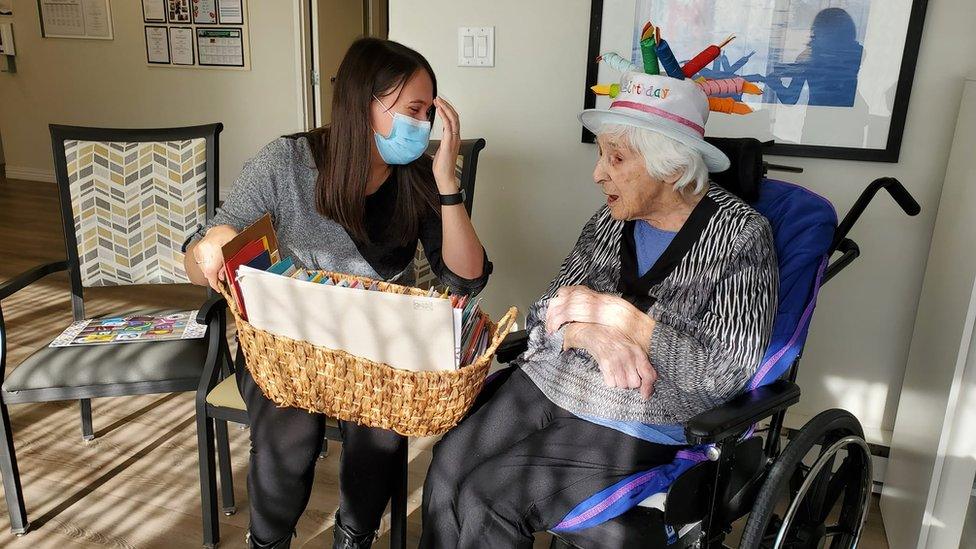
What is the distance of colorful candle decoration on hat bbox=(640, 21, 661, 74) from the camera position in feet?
4.61

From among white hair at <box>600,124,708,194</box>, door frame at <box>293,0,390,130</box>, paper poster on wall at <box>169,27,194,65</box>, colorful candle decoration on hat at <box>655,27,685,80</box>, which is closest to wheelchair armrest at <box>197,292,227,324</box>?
white hair at <box>600,124,708,194</box>

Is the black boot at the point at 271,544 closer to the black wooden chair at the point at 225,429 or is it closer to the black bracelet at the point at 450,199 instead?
the black wooden chair at the point at 225,429

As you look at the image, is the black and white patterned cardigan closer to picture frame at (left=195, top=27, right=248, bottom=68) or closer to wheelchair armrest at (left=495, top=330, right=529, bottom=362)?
wheelchair armrest at (left=495, top=330, right=529, bottom=362)

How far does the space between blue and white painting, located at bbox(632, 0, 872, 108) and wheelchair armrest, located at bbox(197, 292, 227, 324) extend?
1.34 m

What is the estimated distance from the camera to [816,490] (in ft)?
4.79

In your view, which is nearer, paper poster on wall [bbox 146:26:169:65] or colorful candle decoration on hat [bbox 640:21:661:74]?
colorful candle decoration on hat [bbox 640:21:661:74]

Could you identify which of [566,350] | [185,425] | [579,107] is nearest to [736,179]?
[566,350]

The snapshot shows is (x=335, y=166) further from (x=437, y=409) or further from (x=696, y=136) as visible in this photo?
(x=696, y=136)

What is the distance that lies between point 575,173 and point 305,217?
91cm

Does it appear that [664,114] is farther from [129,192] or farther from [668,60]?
[129,192]

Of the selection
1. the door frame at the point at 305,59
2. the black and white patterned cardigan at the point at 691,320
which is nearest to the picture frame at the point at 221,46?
the door frame at the point at 305,59

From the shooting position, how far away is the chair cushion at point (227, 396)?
1619 mm

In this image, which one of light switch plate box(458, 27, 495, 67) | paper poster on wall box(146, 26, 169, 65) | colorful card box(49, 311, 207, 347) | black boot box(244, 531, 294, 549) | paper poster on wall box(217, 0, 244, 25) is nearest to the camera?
black boot box(244, 531, 294, 549)

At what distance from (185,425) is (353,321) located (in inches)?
58.5
